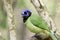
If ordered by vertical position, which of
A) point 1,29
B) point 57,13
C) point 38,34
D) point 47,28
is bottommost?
point 38,34

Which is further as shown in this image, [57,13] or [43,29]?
[57,13]

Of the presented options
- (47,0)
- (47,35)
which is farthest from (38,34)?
(47,0)

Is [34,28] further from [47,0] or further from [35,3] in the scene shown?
[47,0]

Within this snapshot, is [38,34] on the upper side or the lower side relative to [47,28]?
lower

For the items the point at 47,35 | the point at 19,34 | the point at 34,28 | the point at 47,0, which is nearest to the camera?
the point at 47,35

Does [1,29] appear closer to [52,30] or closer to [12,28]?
[12,28]

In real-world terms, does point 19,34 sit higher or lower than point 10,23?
higher

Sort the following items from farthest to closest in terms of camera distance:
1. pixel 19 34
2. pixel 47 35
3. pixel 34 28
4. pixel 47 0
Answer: pixel 19 34, pixel 47 0, pixel 34 28, pixel 47 35

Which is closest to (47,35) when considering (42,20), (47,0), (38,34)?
(38,34)

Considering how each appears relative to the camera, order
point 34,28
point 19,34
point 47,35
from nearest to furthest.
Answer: point 47,35 < point 34,28 < point 19,34
